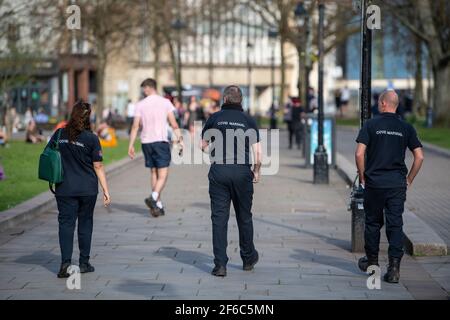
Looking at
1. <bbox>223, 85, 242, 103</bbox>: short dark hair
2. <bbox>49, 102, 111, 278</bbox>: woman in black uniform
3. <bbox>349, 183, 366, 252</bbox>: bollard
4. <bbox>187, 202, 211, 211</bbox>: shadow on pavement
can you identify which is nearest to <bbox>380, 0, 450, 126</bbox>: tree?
<bbox>187, 202, 211, 211</bbox>: shadow on pavement

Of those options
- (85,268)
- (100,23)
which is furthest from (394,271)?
(100,23)

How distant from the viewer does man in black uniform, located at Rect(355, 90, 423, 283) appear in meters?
9.54

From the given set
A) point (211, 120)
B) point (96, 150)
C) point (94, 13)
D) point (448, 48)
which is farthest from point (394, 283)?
point (448, 48)

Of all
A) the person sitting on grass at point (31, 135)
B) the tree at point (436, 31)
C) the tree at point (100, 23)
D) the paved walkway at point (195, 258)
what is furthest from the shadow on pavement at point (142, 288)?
the tree at point (436, 31)

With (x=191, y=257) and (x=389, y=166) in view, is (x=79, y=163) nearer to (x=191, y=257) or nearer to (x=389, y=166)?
(x=191, y=257)

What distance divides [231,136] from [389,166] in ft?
4.60

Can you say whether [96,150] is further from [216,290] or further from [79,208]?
[216,290]

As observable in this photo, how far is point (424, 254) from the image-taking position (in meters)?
11.2

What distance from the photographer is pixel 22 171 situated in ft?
74.8

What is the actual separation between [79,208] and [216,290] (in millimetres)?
1662

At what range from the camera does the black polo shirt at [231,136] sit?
393 inches

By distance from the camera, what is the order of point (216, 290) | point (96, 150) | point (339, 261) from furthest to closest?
point (339, 261)
point (96, 150)
point (216, 290)

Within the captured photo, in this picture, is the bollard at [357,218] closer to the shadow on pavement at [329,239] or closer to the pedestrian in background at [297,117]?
the shadow on pavement at [329,239]

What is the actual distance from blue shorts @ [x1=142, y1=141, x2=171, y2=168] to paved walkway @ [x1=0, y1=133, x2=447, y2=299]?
70 cm
